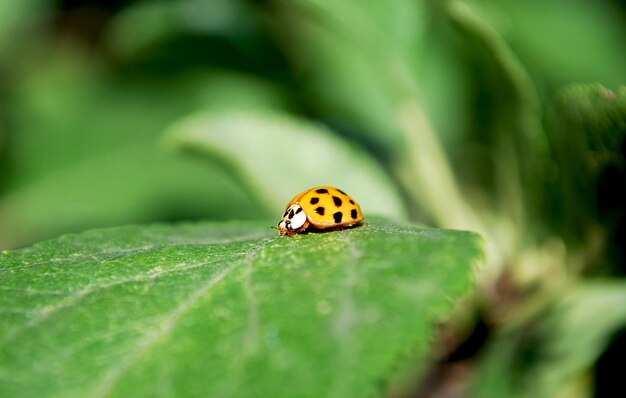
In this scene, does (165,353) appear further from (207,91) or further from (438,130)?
(207,91)

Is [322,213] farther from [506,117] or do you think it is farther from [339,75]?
[339,75]

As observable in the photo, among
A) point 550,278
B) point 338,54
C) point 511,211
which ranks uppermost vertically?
point 338,54

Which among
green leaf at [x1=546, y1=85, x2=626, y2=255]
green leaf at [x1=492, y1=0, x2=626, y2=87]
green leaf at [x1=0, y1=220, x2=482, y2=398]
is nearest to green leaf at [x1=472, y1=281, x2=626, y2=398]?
green leaf at [x1=546, y1=85, x2=626, y2=255]

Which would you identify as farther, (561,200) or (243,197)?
(243,197)

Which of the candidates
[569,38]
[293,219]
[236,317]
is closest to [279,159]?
[293,219]

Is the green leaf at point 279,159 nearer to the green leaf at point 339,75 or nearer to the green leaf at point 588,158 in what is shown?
the green leaf at point 339,75

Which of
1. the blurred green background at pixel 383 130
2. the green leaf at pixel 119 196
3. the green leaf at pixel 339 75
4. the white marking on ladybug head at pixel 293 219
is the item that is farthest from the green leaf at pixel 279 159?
the green leaf at pixel 119 196

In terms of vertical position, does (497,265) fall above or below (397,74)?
below

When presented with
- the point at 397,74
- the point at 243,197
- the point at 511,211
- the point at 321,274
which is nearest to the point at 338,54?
the point at 243,197
